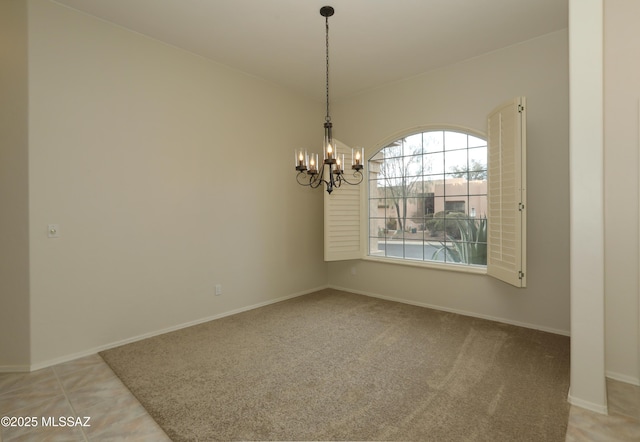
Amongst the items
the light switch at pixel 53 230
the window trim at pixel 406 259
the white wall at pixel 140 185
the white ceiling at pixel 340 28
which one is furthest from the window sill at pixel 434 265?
the light switch at pixel 53 230

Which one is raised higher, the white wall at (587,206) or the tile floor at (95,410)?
the white wall at (587,206)

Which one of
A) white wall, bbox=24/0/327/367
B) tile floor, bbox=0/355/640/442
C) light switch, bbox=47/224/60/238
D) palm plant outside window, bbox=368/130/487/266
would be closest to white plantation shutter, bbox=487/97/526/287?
palm plant outside window, bbox=368/130/487/266

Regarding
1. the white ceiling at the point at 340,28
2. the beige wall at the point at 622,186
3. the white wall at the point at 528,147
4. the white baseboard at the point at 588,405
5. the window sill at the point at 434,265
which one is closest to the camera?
the white baseboard at the point at 588,405

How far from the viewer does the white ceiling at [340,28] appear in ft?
9.23

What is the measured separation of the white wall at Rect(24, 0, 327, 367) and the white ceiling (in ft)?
1.03

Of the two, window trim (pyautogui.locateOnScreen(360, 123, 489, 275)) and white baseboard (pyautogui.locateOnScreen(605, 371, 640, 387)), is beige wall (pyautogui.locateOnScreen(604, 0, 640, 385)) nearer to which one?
white baseboard (pyautogui.locateOnScreen(605, 371, 640, 387))

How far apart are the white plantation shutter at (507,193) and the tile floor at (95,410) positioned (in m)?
1.15

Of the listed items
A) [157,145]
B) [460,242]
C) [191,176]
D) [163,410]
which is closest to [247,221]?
[191,176]

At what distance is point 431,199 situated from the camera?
433cm

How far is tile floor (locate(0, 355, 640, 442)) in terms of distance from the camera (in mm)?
1868

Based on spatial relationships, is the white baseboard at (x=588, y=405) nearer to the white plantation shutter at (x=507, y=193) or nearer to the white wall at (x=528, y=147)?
the white plantation shutter at (x=507, y=193)

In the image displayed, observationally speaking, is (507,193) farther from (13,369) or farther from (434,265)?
(13,369)

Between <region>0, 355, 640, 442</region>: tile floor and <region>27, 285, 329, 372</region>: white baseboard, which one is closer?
<region>0, 355, 640, 442</region>: tile floor

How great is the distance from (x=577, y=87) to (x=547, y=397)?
7.06ft
